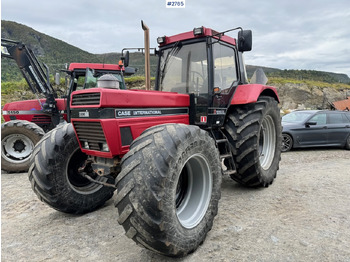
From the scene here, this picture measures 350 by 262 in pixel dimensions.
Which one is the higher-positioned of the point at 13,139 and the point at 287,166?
the point at 13,139

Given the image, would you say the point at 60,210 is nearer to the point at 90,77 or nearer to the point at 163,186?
the point at 163,186

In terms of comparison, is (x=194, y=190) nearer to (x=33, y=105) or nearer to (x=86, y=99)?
(x=86, y=99)

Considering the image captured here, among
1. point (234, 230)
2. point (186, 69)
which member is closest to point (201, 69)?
point (186, 69)

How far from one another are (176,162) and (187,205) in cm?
81

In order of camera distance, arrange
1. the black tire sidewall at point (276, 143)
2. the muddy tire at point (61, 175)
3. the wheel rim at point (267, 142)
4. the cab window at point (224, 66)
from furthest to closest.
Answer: the wheel rim at point (267, 142) < the black tire sidewall at point (276, 143) < the cab window at point (224, 66) < the muddy tire at point (61, 175)

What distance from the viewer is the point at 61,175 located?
330 cm

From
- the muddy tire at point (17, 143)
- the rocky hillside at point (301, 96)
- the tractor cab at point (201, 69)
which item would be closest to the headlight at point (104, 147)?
the tractor cab at point (201, 69)

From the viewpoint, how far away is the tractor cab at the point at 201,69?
3.80m

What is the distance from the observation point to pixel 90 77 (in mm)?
6977

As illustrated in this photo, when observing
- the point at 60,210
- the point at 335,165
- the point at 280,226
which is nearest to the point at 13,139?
the point at 60,210

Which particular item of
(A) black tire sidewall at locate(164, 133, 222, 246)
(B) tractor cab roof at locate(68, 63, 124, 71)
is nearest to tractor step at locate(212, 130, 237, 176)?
(A) black tire sidewall at locate(164, 133, 222, 246)

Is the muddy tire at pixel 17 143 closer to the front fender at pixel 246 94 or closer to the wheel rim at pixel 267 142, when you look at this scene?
the front fender at pixel 246 94

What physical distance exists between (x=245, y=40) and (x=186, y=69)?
3.06 ft

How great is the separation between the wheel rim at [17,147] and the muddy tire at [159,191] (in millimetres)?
5218
